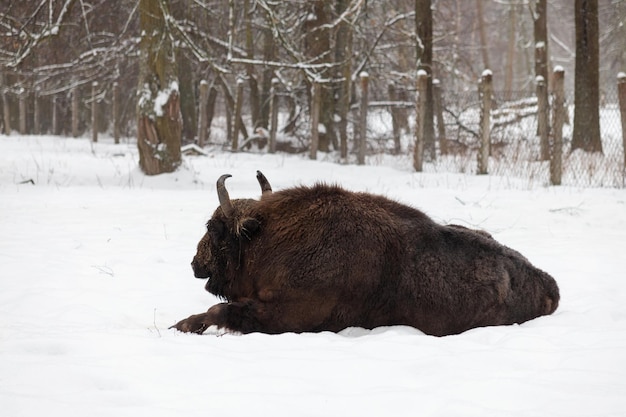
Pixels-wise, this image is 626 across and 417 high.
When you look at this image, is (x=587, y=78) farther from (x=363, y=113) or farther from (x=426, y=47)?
(x=363, y=113)

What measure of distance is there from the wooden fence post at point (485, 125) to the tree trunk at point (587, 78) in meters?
3.29

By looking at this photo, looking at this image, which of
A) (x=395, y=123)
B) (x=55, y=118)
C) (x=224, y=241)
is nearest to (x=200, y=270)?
(x=224, y=241)

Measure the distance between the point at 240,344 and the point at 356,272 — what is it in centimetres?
102

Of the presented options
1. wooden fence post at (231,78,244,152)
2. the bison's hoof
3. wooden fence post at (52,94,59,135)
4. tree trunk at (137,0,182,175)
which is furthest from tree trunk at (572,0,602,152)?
wooden fence post at (52,94,59,135)

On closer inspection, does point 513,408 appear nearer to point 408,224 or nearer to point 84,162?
point 408,224

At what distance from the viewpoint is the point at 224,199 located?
4.98 m

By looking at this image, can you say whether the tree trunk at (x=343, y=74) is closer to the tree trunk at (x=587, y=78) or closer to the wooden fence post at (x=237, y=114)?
the wooden fence post at (x=237, y=114)

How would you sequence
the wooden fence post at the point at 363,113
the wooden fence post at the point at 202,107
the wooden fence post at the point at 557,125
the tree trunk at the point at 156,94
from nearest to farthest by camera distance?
the wooden fence post at the point at 557,125 → the tree trunk at the point at 156,94 → the wooden fence post at the point at 363,113 → the wooden fence post at the point at 202,107

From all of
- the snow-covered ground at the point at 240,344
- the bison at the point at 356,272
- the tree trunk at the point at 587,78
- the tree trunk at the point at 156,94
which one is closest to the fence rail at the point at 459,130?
the tree trunk at the point at 587,78

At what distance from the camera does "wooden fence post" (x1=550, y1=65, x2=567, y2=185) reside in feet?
39.2

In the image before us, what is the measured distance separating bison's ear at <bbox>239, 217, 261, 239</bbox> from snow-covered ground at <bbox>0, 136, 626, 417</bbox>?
0.91 meters

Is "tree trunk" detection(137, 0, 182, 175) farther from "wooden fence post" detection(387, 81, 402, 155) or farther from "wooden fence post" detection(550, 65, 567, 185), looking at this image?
"wooden fence post" detection(387, 81, 402, 155)

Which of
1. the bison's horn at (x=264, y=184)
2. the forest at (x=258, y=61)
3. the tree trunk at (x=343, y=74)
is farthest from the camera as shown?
the tree trunk at (x=343, y=74)

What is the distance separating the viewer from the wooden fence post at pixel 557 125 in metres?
11.9
